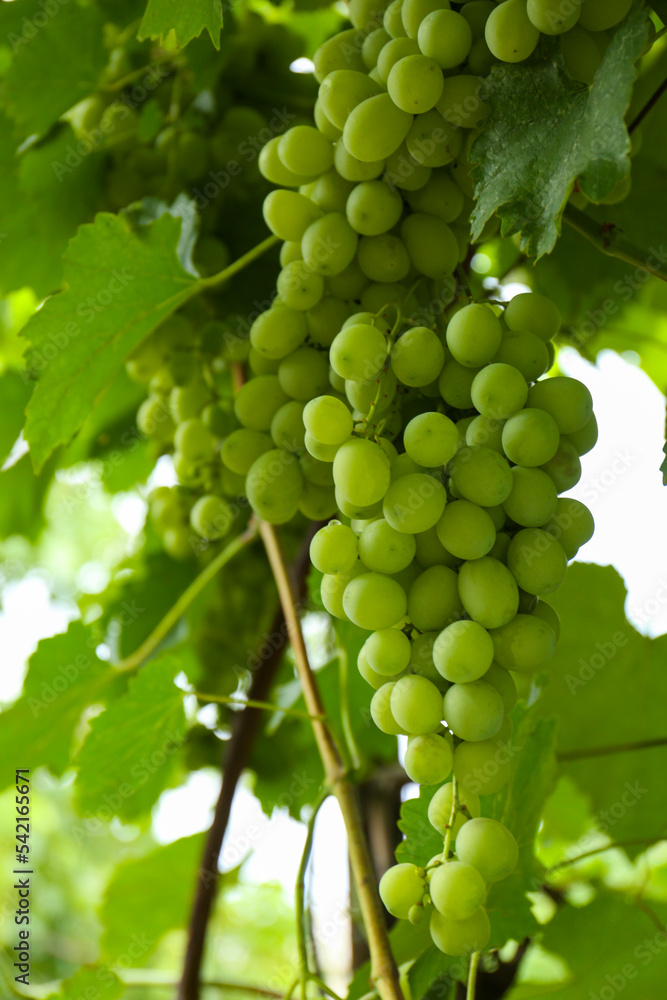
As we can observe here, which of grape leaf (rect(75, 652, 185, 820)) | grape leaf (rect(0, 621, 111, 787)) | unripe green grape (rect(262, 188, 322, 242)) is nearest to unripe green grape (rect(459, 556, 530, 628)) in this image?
unripe green grape (rect(262, 188, 322, 242))

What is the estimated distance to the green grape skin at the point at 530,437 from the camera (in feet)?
1.11

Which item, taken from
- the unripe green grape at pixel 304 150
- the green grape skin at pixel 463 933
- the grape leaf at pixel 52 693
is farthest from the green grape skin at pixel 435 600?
the grape leaf at pixel 52 693

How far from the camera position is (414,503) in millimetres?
336

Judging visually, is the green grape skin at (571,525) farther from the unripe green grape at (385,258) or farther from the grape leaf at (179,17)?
the grape leaf at (179,17)

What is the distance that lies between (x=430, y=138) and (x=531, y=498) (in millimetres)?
185

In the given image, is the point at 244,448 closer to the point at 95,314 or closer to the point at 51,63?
the point at 95,314

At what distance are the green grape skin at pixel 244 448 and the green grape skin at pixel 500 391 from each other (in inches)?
6.5

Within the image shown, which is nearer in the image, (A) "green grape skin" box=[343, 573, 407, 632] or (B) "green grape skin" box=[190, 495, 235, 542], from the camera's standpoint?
(A) "green grape skin" box=[343, 573, 407, 632]

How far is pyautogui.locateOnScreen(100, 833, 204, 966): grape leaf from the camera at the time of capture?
91 centimetres

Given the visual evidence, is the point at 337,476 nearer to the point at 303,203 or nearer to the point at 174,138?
the point at 303,203

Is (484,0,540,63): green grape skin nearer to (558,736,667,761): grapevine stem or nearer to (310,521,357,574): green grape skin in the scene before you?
(310,521,357,574): green grape skin

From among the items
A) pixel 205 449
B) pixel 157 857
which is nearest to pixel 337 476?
pixel 205 449

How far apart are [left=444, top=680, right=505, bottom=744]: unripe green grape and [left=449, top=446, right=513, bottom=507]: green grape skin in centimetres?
8

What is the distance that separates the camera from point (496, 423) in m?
0.36
